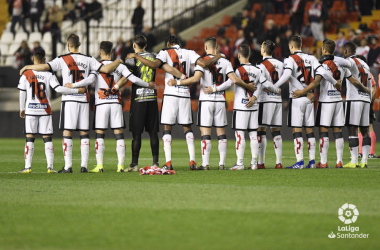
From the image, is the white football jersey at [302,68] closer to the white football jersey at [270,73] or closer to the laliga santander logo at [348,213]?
the white football jersey at [270,73]

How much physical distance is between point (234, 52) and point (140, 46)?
1285 centimetres

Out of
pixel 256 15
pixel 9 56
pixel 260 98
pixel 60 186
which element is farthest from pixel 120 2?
pixel 60 186

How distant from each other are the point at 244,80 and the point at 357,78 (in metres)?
2.07

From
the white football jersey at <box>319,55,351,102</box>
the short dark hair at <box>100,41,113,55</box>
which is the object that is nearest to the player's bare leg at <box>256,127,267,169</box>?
the white football jersey at <box>319,55,351,102</box>

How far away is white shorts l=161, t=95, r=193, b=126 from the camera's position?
9484 millimetres

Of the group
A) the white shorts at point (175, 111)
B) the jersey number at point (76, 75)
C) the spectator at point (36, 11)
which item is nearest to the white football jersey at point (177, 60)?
the white shorts at point (175, 111)

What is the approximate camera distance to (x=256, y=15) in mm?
23266

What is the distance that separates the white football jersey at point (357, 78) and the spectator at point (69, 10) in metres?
18.4

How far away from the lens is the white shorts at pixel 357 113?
10257 mm

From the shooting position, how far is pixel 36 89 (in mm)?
9453

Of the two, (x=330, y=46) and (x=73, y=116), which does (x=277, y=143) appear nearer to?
(x=330, y=46)

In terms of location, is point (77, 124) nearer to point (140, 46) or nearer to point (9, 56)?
point (140, 46)

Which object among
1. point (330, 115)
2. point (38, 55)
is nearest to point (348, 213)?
point (330, 115)

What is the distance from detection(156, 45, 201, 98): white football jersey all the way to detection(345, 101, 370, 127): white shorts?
286cm
